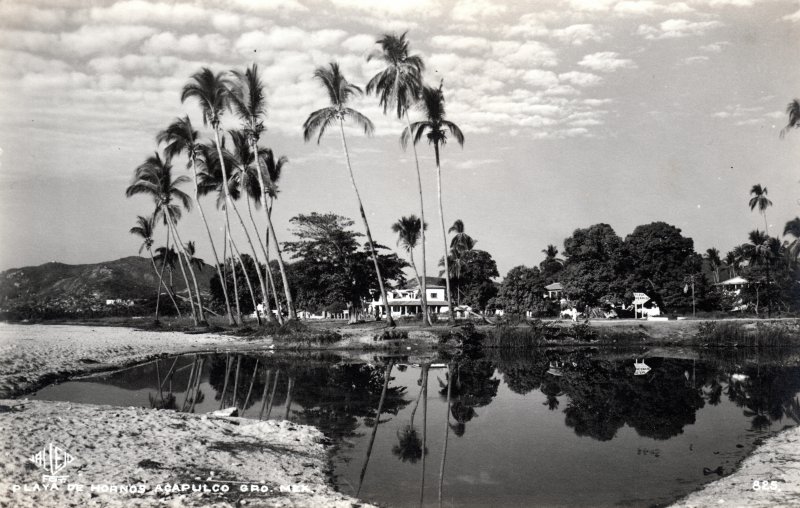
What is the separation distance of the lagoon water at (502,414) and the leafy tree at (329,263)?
56.4 ft

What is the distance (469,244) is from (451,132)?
128 feet

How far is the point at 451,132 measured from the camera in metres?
35.0

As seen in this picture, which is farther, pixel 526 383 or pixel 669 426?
pixel 526 383

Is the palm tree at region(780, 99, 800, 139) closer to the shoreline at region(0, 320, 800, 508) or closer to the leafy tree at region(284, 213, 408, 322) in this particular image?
the shoreline at region(0, 320, 800, 508)

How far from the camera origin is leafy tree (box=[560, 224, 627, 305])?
48.4 meters

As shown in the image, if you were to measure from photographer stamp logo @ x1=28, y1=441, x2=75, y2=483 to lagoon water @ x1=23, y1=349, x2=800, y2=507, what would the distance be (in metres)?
3.62

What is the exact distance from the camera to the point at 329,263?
43281 millimetres

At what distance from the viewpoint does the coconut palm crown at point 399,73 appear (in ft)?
102

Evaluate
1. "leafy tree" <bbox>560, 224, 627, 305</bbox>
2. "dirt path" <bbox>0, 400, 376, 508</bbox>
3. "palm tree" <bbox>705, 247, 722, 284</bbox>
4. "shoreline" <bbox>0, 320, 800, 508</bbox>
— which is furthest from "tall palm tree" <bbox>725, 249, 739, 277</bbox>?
"dirt path" <bbox>0, 400, 376, 508</bbox>

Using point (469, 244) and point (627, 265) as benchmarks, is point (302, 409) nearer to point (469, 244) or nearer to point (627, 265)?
point (627, 265)

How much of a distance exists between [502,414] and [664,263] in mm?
48520

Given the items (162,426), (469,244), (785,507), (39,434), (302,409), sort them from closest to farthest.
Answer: (785,507)
(39,434)
(162,426)
(302,409)
(469,244)

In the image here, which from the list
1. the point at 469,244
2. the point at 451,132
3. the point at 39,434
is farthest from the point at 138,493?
the point at 469,244

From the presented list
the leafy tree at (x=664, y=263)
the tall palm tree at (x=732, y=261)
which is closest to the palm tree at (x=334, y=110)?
the leafy tree at (x=664, y=263)
